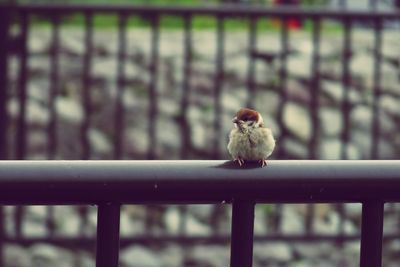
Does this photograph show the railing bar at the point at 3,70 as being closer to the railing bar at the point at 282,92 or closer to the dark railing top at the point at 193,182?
the railing bar at the point at 282,92

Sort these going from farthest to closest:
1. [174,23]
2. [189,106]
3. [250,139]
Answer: [174,23]
[189,106]
[250,139]

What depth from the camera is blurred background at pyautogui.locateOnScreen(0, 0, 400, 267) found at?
5387mm

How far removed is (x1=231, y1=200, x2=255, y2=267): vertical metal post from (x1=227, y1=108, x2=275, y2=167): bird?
19.1 inches

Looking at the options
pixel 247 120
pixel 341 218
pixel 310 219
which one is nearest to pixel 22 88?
pixel 310 219

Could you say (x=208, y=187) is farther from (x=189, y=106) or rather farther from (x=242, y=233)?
(x=189, y=106)

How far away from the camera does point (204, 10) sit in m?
5.29

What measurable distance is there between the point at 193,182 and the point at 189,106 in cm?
519

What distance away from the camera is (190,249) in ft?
18.7

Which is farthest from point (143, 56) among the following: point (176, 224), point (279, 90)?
point (176, 224)

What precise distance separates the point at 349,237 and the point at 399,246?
23.0 inches

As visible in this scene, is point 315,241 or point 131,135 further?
point 131,135

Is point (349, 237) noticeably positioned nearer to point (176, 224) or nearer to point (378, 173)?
point (176, 224)

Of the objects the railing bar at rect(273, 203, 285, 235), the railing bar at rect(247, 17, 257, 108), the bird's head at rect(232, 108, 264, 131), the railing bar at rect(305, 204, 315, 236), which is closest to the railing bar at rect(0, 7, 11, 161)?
the railing bar at rect(247, 17, 257, 108)

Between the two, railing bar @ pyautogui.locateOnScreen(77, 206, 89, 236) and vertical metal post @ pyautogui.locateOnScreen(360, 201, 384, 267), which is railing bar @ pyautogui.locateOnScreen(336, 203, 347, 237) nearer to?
railing bar @ pyautogui.locateOnScreen(77, 206, 89, 236)
